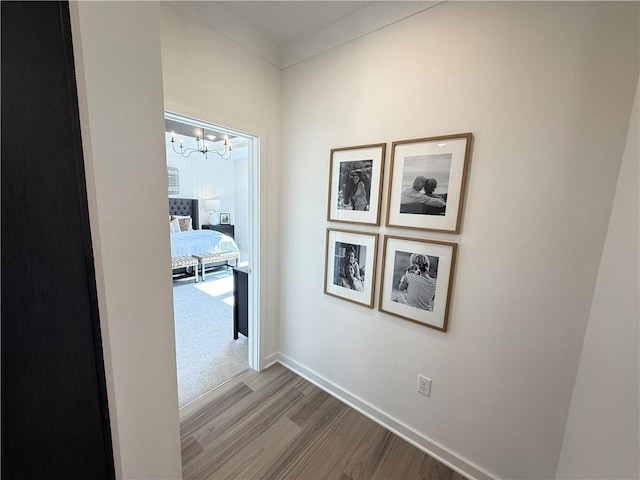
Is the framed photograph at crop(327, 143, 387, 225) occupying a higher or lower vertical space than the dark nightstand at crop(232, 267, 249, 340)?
higher

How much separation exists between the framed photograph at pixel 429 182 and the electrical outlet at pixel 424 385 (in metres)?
0.91

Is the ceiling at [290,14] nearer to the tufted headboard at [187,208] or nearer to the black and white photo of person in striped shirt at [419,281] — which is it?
the black and white photo of person in striped shirt at [419,281]

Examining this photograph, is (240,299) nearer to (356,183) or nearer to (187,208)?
(356,183)

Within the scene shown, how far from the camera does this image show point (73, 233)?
0.55 m

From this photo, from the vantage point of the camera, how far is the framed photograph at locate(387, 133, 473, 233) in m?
1.34

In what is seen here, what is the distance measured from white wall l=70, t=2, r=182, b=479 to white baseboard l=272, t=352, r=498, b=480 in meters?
1.44

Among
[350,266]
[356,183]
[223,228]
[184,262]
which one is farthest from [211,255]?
[356,183]

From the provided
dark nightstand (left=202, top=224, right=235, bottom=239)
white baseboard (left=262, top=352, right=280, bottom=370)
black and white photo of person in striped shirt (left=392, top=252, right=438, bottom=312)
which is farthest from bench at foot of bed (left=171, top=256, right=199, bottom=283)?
black and white photo of person in striped shirt (left=392, top=252, right=438, bottom=312)

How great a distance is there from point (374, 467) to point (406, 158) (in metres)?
1.81

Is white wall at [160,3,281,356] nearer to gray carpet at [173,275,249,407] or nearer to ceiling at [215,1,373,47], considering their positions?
ceiling at [215,1,373,47]

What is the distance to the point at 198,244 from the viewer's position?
4730mm

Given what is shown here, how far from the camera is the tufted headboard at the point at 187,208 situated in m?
6.05

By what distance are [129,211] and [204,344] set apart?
248cm

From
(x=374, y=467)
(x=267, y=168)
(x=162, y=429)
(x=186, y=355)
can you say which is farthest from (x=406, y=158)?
(x=186, y=355)
